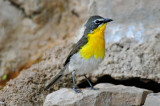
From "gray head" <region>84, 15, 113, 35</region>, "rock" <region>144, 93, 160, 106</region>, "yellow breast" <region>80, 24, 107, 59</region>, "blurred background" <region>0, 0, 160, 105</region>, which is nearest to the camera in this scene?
"rock" <region>144, 93, 160, 106</region>

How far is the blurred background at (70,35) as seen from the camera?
6379 millimetres

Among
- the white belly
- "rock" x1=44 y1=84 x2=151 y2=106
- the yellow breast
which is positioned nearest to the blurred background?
"rock" x1=44 y1=84 x2=151 y2=106

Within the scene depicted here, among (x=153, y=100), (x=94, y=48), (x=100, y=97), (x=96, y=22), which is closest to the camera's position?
(x=153, y=100)

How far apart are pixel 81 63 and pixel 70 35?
9.86ft

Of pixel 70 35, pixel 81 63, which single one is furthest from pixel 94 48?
pixel 70 35

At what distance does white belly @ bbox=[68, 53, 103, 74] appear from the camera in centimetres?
555

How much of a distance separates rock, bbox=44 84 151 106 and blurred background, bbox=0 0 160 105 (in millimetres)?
818

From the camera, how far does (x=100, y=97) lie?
519 cm

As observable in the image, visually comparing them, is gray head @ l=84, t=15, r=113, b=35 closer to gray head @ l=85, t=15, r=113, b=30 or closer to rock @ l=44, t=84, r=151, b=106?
gray head @ l=85, t=15, r=113, b=30

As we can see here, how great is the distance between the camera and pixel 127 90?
18.5ft

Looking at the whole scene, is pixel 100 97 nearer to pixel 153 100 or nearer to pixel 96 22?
pixel 153 100

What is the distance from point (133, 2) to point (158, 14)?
650mm

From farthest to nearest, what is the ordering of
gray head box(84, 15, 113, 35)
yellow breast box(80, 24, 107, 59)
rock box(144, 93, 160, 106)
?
gray head box(84, 15, 113, 35)
yellow breast box(80, 24, 107, 59)
rock box(144, 93, 160, 106)

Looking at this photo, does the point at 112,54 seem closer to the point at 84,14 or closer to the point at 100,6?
the point at 100,6
